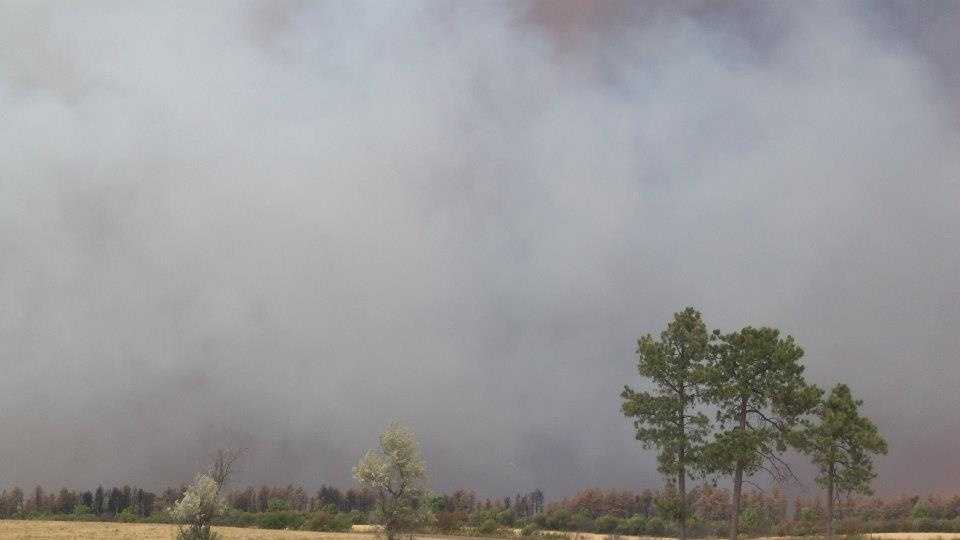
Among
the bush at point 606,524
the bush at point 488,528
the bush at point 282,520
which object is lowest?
the bush at point 606,524

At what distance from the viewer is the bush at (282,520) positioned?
4498 inches

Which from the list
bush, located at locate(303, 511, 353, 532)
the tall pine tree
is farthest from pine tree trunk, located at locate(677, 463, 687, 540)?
bush, located at locate(303, 511, 353, 532)

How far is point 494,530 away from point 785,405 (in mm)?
43113

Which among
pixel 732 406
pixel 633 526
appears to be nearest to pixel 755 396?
pixel 732 406

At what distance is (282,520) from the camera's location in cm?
11581

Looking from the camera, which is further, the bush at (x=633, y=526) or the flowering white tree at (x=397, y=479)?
the bush at (x=633, y=526)

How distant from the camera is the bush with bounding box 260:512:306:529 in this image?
→ 114 metres

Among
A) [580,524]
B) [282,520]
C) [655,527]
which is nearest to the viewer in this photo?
[282,520]

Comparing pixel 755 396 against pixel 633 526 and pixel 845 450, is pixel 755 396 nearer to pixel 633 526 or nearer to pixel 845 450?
pixel 845 450

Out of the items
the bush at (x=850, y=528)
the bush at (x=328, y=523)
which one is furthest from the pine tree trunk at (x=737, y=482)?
the bush at (x=328, y=523)

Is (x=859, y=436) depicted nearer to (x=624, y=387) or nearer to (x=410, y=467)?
(x=624, y=387)

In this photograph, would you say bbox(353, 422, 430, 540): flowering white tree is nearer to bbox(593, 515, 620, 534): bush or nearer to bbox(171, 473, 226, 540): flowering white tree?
bbox(171, 473, 226, 540): flowering white tree

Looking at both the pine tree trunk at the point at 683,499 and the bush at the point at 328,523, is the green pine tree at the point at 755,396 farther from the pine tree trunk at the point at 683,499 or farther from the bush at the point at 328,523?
the bush at the point at 328,523

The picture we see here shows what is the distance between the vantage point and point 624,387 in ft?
220
